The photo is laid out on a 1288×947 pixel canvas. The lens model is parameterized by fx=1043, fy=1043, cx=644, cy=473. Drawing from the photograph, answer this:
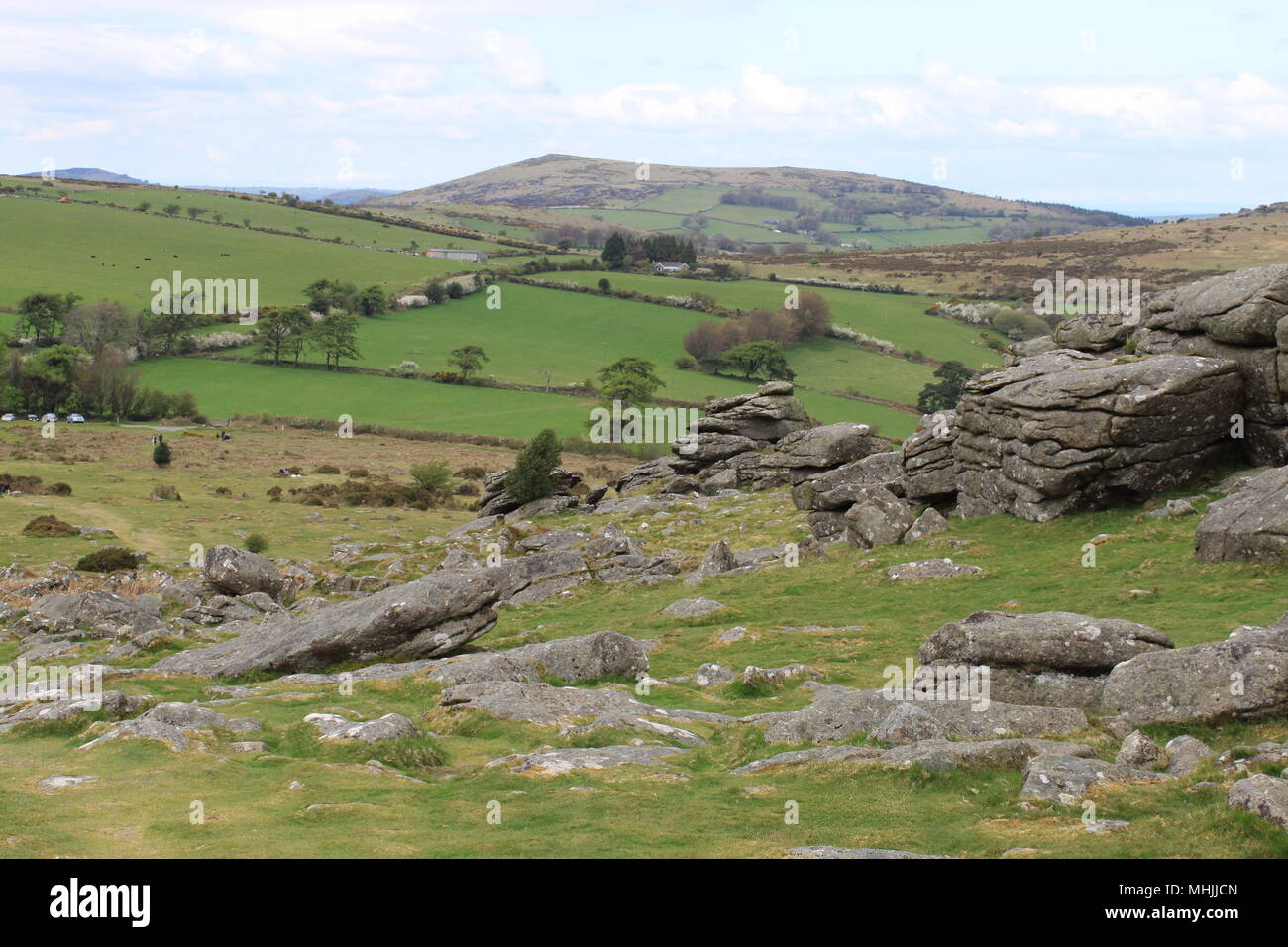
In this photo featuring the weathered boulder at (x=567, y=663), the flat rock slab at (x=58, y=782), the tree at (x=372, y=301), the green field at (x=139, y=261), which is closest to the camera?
the flat rock slab at (x=58, y=782)

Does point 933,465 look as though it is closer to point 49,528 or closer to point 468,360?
point 49,528

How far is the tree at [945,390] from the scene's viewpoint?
122m

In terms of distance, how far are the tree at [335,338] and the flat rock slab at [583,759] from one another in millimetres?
126458

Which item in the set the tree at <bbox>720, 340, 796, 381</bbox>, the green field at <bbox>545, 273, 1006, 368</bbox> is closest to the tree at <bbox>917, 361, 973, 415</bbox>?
the green field at <bbox>545, 273, 1006, 368</bbox>

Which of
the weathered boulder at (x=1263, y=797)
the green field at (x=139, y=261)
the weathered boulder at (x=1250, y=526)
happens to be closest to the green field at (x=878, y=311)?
the green field at (x=139, y=261)

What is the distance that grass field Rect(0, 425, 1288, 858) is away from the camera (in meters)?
13.3

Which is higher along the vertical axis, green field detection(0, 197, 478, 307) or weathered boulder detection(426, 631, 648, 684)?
green field detection(0, 197, 478, 307)

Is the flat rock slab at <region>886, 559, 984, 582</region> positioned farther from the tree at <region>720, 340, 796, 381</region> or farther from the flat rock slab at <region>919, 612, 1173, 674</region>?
the tree at <region>720, 340, 796, 381</region>

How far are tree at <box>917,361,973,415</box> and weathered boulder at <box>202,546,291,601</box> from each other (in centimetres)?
9222

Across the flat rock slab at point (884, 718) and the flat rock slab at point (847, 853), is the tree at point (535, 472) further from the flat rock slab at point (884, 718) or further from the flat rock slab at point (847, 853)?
the flat rock slab at point (847, 853)

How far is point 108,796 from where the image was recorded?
1573 centimetres

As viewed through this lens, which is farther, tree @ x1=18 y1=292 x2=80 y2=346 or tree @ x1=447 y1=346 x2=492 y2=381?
tree @ x1=18 y1=292 x2=80 y2=346

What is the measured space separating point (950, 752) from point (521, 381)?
123136 mm

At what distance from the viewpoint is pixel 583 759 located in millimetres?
18062
